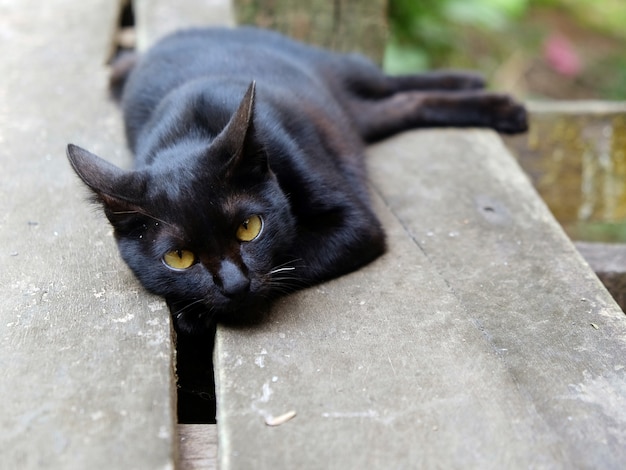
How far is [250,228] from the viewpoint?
1720 mm

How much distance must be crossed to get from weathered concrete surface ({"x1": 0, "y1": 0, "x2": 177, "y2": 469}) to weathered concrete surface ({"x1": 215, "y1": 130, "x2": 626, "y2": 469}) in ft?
0.53

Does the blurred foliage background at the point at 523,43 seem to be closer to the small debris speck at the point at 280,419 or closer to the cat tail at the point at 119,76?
the cat tail at the point at 119,76

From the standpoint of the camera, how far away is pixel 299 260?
6.16ft

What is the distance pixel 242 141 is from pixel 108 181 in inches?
12.3

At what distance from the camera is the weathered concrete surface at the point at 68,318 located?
1.32m

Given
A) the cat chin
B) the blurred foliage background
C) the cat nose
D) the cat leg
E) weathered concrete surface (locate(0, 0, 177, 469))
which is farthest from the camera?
the blurred foliage background

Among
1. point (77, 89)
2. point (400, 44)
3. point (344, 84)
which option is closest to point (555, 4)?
point (400, 44)

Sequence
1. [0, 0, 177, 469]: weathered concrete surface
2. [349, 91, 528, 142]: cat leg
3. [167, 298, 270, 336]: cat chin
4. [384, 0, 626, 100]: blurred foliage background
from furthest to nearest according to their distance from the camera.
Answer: [384, 0, 626, 100]: blurred foliage background < [349, 91, 528, 142]: cat leg < [167, 298, 270, 336]: cat chin < [0, 0, 177, 469]: weathered concrete surface

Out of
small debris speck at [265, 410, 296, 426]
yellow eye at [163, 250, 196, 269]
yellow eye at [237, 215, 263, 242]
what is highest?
yellow eye at [237, 215, 263, 242]

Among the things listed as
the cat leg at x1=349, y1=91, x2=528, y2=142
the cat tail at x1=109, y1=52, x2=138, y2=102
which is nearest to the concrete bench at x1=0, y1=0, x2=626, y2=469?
the cat leg at x1=349, y1=91, x2=528, y2=142

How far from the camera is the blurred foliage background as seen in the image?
4797mm

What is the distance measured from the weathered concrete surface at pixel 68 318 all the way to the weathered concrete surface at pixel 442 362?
0.16 meters

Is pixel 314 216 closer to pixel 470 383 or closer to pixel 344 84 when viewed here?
pixel 470 383

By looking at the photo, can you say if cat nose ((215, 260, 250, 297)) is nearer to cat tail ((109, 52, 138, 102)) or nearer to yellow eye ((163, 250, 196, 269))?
yellow eye ((163, 250, 196, 269))
